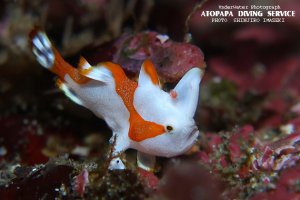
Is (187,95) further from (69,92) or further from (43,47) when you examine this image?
(43,47)

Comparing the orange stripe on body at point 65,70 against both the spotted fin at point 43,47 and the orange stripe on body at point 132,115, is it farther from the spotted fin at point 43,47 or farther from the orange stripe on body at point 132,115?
the orange stripe on body at point 132,115

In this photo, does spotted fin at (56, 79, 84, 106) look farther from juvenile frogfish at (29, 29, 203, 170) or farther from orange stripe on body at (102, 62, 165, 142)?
orange stripe on body at (102, 62, 165, 142)

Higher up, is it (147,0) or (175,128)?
(147,0)

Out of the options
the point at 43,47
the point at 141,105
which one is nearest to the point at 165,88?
the point at 141,105

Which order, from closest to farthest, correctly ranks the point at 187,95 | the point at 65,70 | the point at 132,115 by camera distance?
the point at 187,95, the point at 132,115, the point at 65,70

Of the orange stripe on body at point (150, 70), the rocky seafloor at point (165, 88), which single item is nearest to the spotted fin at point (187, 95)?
the orange stripe on body at point (150, 70)

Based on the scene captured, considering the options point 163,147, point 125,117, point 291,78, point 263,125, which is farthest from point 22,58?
point 291,78

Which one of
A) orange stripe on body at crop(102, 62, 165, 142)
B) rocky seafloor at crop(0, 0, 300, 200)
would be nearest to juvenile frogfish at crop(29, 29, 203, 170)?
orange stripe on body at crop(102, 62, 165, 142)

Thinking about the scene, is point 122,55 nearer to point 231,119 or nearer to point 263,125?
point 231,119
